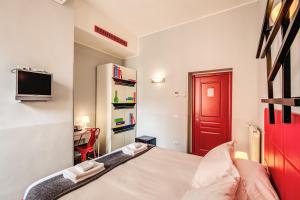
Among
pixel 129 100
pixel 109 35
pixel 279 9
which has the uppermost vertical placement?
pixel 109 35

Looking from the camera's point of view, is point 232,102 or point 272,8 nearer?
point 272,8

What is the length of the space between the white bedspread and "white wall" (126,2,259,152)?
159 cm

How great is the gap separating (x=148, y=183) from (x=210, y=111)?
7.71 feet

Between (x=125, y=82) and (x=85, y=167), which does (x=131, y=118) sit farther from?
(x=85, y=167)

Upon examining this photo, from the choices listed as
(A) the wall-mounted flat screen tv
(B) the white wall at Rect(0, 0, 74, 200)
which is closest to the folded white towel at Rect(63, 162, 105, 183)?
(B) the white wall at Rect(0, 0, 74, 200)

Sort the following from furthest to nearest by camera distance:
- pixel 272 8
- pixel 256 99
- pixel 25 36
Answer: pixel 256 99 < pixel 25 36 < pixel 272 8

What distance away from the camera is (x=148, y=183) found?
139 cm

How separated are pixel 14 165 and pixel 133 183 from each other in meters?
1.67

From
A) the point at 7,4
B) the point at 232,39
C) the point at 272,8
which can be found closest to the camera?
the point at 272,8

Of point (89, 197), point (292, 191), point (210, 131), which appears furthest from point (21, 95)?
point (210, 131)

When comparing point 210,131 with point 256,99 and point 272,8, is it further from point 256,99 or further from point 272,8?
point 272,8

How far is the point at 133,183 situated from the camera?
4.54 ft

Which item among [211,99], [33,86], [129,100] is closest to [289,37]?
[33,86]

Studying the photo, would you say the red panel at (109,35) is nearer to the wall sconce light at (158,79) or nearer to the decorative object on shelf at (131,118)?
the wall sconce light at (158,79)
